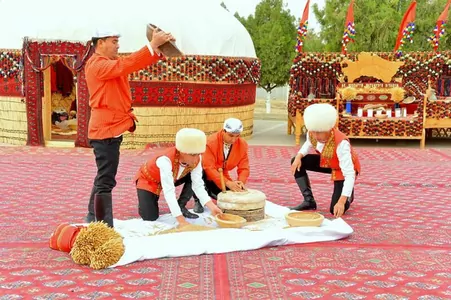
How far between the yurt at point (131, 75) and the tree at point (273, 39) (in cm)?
698

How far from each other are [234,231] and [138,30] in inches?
233

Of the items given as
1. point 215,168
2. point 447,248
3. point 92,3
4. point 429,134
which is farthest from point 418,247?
point 429,134

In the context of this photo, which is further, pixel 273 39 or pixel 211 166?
pixel 273 39

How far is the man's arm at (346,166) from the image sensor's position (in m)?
3.91

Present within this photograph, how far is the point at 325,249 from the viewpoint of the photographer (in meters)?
3.37

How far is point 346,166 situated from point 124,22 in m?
5.69

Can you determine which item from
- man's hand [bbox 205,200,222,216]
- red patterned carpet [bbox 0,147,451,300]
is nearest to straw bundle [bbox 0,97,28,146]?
red patterned carpet [bbox 0,147,451,300]

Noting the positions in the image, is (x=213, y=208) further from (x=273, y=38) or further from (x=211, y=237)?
(x=273, y=38)

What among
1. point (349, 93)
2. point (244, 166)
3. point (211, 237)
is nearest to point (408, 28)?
point (349, 93)

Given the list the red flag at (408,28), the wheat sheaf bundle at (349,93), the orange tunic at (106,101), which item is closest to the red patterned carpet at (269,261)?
the orange tunic at (106,101)

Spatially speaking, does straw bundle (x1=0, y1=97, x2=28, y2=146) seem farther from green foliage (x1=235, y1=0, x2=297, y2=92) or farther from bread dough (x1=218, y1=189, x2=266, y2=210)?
green foliage (x1=235, y1=0, x2=297, y2=92)

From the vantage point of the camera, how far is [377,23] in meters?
15.4

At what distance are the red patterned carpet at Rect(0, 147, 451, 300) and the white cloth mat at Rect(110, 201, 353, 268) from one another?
0.06m

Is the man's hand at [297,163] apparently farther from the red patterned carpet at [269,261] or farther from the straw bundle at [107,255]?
the straw bundle at [107,255]
